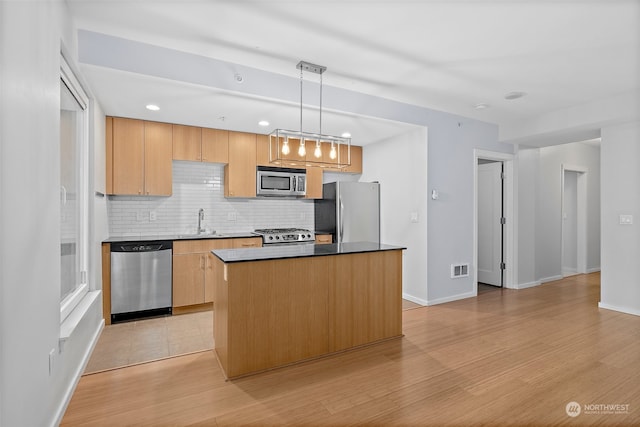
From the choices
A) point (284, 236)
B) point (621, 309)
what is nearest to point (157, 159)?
point (284, 236)

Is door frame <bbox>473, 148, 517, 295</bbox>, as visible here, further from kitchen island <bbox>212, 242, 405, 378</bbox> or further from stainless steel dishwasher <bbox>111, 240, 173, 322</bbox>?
stainless steel dishwasher <bbox>111, 240, 173, 322</bbox>

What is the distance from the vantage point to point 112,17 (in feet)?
7.91

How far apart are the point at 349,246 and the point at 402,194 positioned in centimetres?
180

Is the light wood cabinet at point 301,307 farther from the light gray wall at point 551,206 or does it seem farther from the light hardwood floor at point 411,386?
the light gray wall at point 551,206

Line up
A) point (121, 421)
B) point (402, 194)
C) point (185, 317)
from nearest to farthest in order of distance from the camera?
point (121, 421) → point (185, 317) → point (402, 194)

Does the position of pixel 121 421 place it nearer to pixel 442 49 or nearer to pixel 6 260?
pixel 6 260

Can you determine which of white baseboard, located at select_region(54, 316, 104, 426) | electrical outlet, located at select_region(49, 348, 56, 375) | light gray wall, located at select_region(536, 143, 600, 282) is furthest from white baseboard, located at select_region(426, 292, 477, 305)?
electrical outlet, located at select_region(49, 348, 56, 375)

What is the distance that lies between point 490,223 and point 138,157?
17.7 feet

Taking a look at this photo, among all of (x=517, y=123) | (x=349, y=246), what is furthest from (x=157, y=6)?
(x=517, y=123)

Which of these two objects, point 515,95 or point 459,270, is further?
point 459,270

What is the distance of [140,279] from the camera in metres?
3.78

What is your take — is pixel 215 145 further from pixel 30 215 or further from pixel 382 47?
pixel 30 215

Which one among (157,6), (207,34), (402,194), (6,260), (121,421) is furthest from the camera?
(402,194)

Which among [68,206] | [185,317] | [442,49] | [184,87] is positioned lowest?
[185,317]
